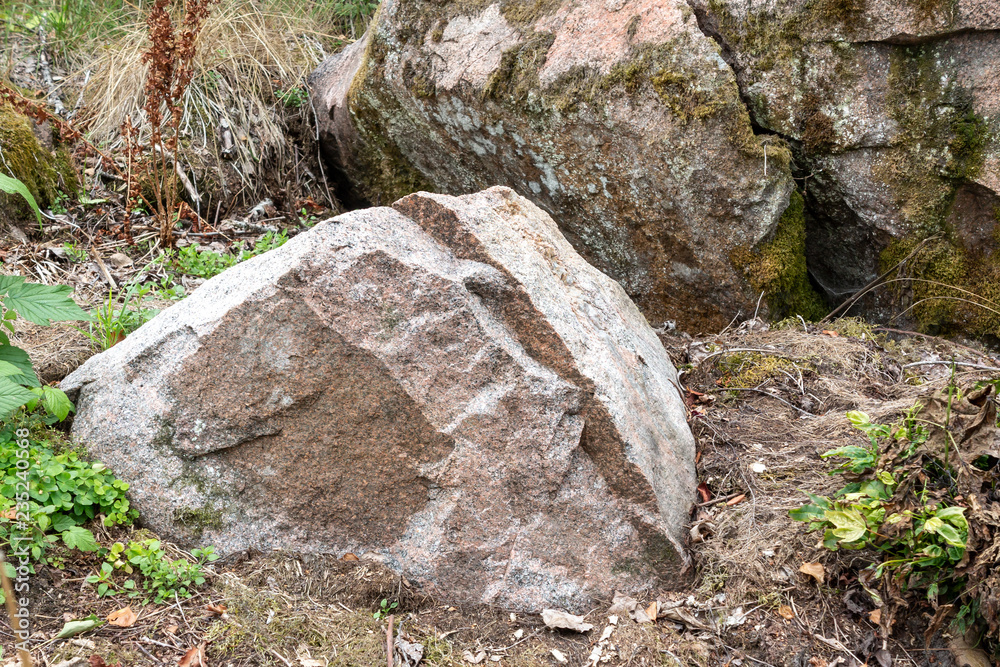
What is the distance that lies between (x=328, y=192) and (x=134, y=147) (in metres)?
1.42

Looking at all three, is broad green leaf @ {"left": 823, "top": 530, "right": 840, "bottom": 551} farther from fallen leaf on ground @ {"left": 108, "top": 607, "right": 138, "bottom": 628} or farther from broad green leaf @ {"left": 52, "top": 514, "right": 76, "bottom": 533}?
broad green leaf @ {"left": 52, "top": 514, "right": 76, "bottom": 533}

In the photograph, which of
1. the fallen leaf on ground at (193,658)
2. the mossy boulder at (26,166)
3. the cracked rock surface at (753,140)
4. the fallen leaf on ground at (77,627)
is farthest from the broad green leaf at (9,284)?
the cracked rock surface at (753,140)

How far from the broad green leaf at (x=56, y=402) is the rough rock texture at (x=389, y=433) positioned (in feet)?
0.24

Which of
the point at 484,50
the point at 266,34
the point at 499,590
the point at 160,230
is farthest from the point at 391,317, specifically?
the point at 266,34

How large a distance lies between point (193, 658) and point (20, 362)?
118 cm

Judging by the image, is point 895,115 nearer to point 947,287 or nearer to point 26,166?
point 947,287

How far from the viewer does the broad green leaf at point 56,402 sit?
8.07 feet

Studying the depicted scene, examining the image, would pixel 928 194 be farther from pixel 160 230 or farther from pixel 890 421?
pixel 160 230

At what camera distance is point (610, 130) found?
3811mm

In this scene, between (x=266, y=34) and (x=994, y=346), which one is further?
(x=266, y=34)

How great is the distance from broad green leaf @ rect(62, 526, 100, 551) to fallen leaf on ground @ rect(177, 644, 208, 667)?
17.7 inches

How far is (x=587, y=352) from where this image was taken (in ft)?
8.52

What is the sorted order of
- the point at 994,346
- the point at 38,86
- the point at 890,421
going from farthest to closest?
1. the point at 38,86
2. the point at 994,346
3. the point at 890,421

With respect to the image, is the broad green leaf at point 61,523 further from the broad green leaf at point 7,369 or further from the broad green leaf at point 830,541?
the broad green leaf at point 830,541
